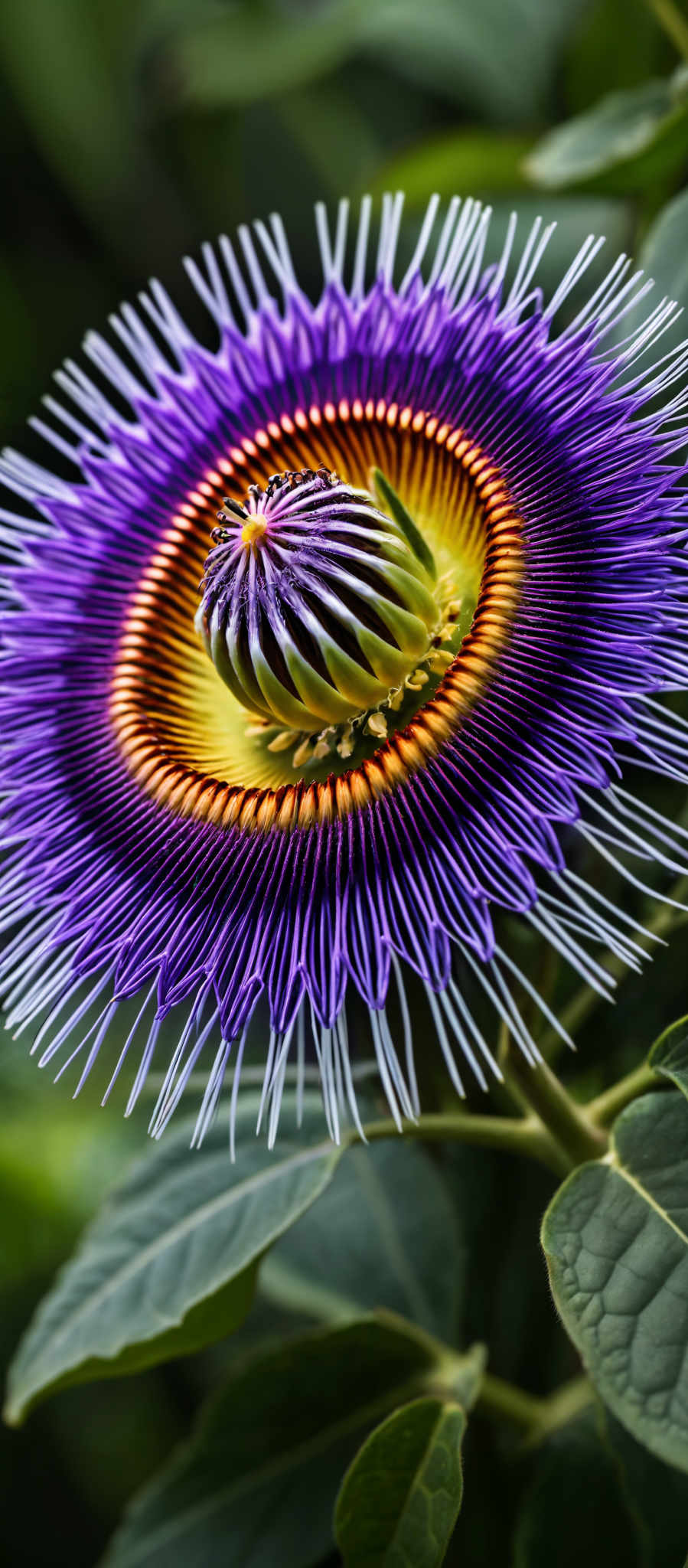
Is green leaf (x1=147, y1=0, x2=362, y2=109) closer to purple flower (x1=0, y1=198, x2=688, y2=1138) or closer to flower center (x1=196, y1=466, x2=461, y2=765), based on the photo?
purple flower (x1=0, y1=198, x2=688, y2=1138)

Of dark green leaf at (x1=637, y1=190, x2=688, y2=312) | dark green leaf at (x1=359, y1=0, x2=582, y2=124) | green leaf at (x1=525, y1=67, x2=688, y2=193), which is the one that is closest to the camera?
dark green leaf at (x1=637, y1=190, x2=688, y2=312)

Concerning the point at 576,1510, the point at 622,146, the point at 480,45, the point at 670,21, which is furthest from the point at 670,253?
the point at 576,1510

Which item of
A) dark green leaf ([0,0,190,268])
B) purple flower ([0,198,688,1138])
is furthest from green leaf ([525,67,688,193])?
dark green leaf ([0,0,190,268])

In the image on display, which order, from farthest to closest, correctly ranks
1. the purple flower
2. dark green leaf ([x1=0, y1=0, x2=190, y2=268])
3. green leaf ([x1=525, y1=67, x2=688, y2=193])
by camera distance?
dark green leaf ([x1=0, y1=0, x2=190, y2=268]), green leaf ([x1=525, y1=67, x2=688, y2=193]), the purple flower

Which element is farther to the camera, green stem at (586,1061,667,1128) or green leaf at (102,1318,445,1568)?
green leaf at (102,1318,445,1568)

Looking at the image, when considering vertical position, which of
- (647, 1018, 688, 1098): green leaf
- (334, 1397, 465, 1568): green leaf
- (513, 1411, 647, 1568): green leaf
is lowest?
(513, 1411, 647, 1568): green leaf

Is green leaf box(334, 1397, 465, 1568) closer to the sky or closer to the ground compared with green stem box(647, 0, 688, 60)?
closer to the ground

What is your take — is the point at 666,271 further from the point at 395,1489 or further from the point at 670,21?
the point at 395,1489
